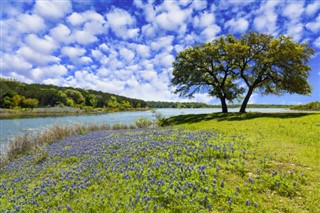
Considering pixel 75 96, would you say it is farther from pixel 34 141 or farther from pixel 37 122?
pixel 34 141

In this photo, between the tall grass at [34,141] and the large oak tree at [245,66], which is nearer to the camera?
the tall grass at [34,141]

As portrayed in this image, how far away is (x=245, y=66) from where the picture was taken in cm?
3012

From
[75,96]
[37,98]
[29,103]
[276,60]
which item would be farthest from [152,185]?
[75,96]

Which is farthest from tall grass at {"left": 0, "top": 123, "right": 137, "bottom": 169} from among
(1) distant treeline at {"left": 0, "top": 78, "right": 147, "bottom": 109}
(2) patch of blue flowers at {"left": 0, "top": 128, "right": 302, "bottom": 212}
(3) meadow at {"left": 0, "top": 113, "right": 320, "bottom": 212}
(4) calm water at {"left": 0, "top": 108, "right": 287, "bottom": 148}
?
(1) distant treeline at {"left": 0, "top": 78, "right": 147, "bottom": 109}

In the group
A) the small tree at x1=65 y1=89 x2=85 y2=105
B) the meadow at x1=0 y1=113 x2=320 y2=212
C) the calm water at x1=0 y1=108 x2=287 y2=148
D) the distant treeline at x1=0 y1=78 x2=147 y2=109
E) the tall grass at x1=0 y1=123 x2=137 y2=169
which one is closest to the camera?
the meadow at x1=0 y1=113 x2=320 y2=212

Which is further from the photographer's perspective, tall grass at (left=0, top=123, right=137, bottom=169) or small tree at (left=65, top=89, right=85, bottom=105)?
small tree at (left=65, top=89, right=85, bottom=105)

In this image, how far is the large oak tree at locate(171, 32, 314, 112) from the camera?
2520 cm

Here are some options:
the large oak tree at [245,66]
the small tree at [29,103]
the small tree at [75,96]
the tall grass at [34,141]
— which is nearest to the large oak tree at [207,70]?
the large oak tree at [245,66]

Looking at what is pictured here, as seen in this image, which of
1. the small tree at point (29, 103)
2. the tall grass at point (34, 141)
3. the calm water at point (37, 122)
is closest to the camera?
the tall grass at point (34, 141)

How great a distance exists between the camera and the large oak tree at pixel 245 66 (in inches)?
992

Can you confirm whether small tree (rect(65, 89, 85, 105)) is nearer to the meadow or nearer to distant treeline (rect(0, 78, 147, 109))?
distant treeline (rect(0, 78, 147, 109))

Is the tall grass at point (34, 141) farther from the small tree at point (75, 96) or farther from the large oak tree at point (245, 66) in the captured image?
the small tree at point (75, 96)

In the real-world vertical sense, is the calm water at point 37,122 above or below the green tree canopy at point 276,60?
below

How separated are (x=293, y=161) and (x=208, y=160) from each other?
278cm
